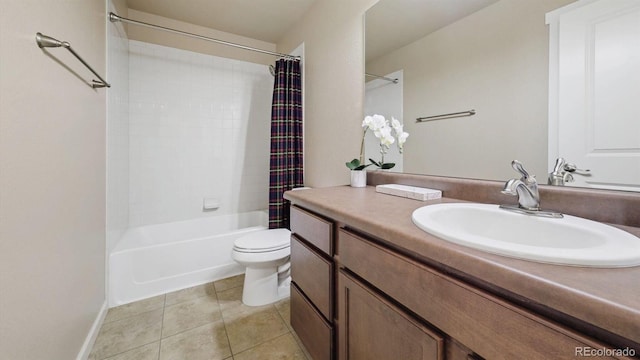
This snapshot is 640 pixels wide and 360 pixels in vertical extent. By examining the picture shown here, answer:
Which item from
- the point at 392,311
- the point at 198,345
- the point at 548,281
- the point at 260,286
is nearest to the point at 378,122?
the point at 392,311

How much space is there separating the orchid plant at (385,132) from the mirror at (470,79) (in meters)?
0.04

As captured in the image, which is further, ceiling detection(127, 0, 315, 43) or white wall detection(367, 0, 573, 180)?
ceiling detection(127, 0, 315, 43)

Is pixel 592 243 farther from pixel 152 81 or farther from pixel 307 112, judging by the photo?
pixel 152 81

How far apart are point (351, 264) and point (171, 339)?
4.09 ft

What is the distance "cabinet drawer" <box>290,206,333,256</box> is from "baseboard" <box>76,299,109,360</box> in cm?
117

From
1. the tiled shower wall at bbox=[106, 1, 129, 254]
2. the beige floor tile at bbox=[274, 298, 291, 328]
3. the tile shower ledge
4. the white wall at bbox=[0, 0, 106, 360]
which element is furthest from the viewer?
the tiled shower wall at bbox=[106, 1, 129, 254]

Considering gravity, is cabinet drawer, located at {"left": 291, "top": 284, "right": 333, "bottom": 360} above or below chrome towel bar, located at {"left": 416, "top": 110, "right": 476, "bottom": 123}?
below

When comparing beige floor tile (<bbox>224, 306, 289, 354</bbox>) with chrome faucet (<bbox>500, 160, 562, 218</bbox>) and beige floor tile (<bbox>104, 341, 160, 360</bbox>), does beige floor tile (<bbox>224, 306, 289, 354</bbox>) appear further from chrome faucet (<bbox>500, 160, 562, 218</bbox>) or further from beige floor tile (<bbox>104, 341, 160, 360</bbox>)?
chrome faucet (<bbox>500, 160, 562, 218</bbox>)

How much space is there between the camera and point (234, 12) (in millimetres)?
2178

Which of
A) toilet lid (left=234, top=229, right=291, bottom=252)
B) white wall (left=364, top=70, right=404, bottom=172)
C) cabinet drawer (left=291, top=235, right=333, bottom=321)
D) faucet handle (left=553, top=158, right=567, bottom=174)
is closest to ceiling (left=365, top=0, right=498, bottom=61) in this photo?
white wall (left=364, top=70, right=404, bottom=172)

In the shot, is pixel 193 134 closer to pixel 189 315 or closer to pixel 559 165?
pixel 189 315

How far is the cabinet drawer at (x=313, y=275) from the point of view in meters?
0.95

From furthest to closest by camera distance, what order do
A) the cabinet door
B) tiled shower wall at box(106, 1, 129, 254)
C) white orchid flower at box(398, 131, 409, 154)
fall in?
tiled shower wall at box(106, 1, 129, 254) < white orchid flower at box(398, 131, 409, 154) < the cabinet door

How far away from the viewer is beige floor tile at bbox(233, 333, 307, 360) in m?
1.25
